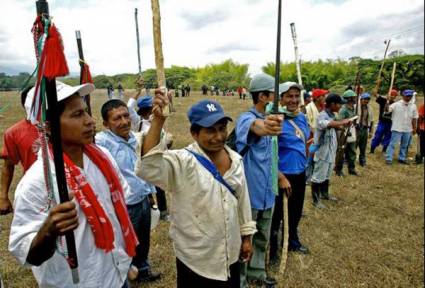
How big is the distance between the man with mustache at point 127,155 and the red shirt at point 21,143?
55 centimetres

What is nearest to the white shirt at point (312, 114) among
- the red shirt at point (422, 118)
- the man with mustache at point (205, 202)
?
the red shirt at point (422, 118)

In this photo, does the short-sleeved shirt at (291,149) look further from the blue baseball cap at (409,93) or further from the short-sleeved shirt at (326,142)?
the blue baseball cap at (409,93)

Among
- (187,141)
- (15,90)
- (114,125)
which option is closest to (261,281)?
(114,125)

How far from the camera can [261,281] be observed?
3338 millimetres

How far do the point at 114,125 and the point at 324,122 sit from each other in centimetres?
336

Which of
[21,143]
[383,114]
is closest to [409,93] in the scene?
[383,114]

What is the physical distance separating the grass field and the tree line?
2401 mm

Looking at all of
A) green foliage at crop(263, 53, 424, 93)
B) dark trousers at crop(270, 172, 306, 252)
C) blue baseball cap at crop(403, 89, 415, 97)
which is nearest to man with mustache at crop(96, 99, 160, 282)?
dark trousers at crop(270, 172, 306, 252)

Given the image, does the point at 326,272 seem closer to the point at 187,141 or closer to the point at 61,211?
the point at 61,211

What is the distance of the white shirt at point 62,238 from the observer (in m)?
1.35

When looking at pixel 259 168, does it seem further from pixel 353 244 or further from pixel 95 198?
pixel 353 244

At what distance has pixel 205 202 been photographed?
201 centimetres

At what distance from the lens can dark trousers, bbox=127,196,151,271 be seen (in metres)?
2.98

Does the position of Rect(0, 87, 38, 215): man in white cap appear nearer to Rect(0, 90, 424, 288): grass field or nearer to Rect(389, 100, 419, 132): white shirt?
Rect(0, 90, 424, 288): grass field
